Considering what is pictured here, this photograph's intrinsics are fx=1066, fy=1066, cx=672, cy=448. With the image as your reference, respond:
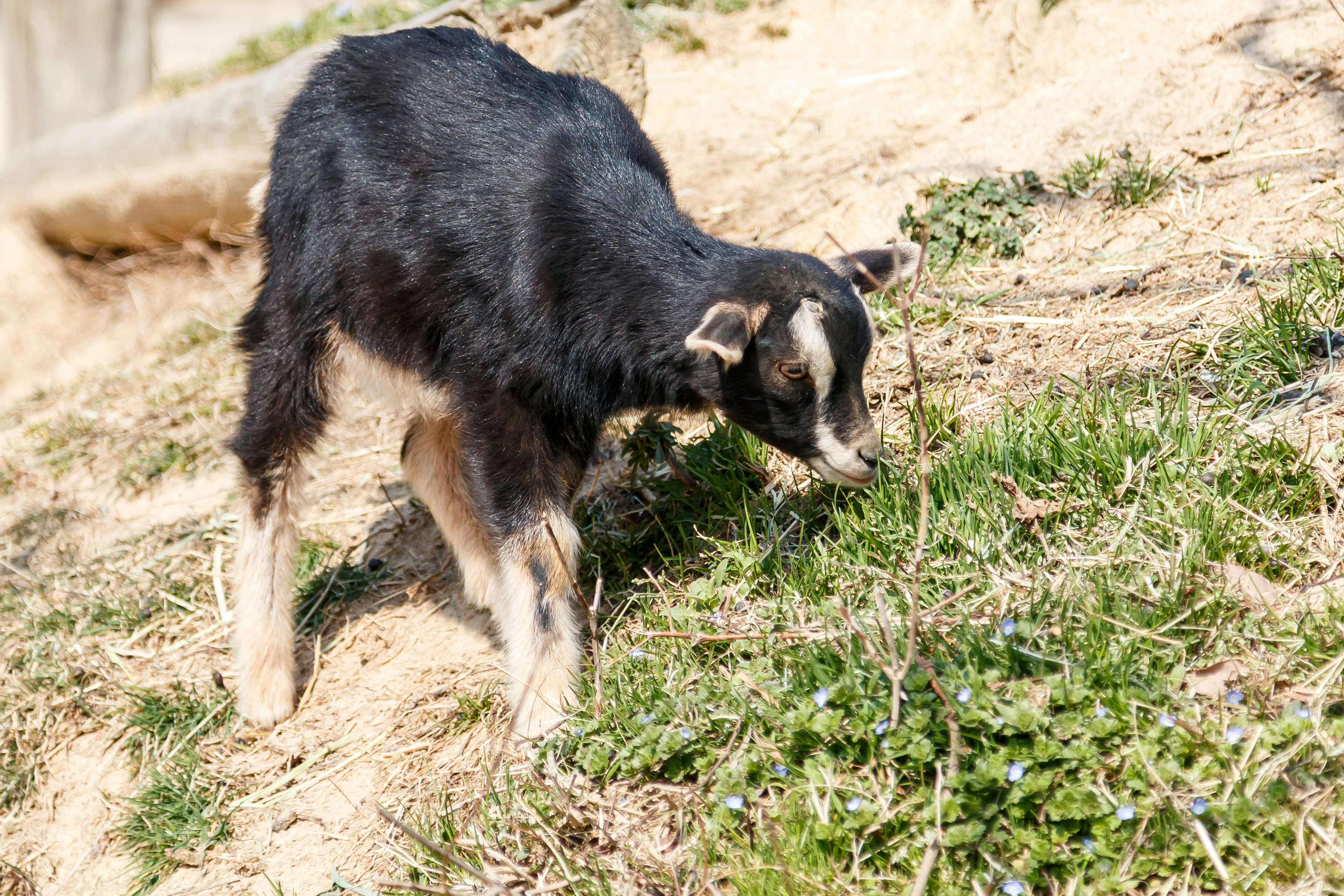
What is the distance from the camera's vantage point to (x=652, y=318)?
3.59 metres

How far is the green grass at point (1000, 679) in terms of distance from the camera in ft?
8.43

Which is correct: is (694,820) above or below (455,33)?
below

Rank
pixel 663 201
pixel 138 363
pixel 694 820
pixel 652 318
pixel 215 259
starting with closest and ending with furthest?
pixel 694 820 → pixel 652 318 → pixel 663 201 → pixel 138 363 → pixel 215 259

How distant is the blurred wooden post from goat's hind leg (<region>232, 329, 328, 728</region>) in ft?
27.9

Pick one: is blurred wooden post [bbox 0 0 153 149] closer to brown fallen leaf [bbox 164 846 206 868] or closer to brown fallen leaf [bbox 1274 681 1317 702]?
brown fallen leaf [bbox 164 846 206 868]

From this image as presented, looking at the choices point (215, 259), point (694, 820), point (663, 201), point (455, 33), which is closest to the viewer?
point (694, 820)

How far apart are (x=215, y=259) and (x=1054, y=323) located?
6.21 m

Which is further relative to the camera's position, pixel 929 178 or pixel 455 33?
pixel 929 178

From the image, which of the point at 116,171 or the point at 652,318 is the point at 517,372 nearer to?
A: the point at 652,318

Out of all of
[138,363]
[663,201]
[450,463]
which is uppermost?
[663,201]

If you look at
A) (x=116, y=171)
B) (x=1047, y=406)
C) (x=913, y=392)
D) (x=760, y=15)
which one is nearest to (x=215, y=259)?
(x=116, y=171)

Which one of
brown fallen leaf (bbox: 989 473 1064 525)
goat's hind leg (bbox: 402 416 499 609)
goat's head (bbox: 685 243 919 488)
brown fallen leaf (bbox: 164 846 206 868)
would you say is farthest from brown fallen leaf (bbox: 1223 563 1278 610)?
brown fallen leaf (bbox: 164 846 206 868)

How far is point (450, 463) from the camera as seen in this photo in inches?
174

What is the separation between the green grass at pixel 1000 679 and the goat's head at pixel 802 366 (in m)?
0.24
